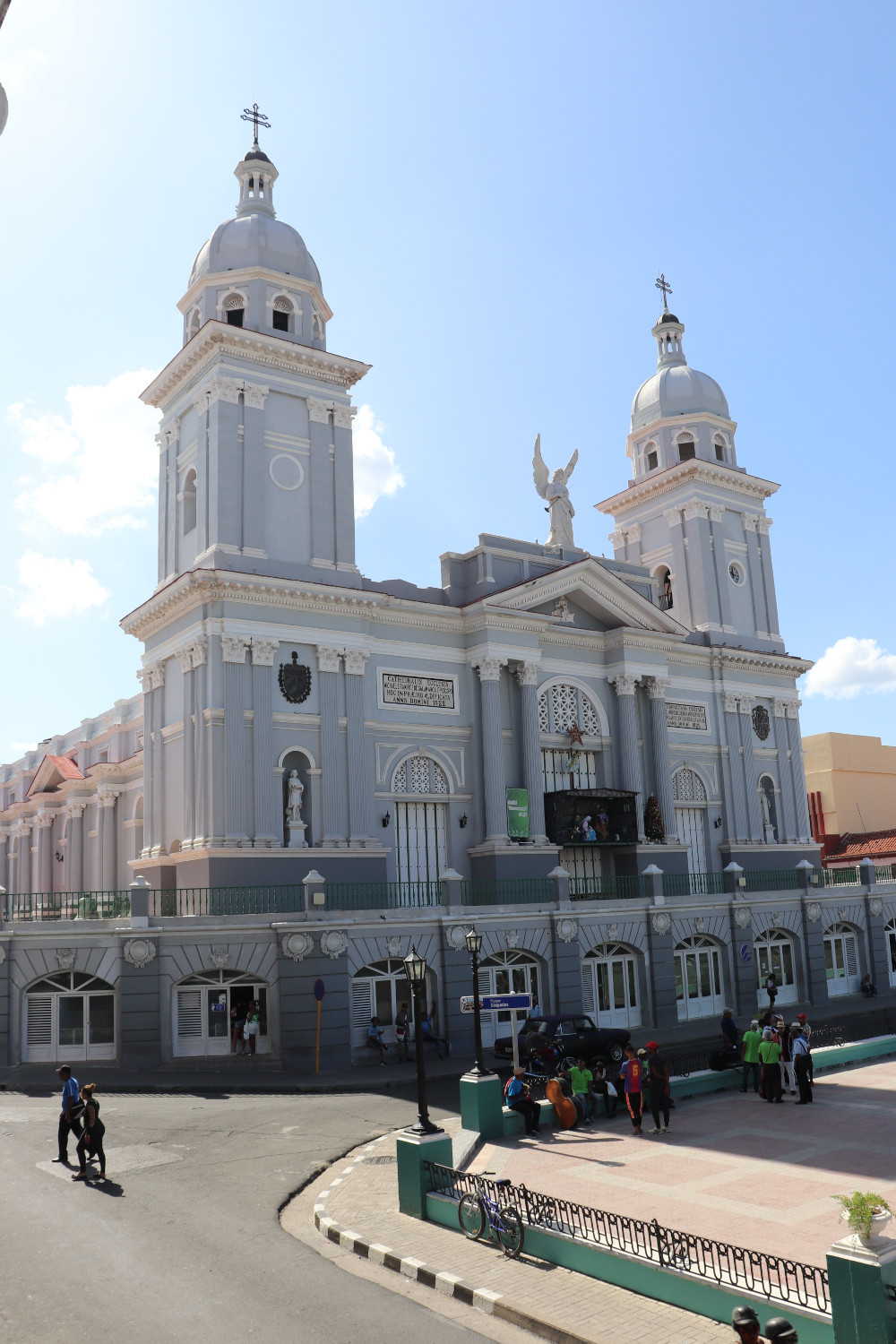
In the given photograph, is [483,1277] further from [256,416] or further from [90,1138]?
[256,416]

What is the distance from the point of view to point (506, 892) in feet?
108

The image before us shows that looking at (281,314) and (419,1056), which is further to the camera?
(281,314)

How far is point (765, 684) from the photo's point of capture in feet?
151

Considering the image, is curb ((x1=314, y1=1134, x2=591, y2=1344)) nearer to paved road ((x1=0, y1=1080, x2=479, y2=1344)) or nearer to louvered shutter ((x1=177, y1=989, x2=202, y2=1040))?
paved road ((x1=0, y1=1080, x2=479, y2=1344))

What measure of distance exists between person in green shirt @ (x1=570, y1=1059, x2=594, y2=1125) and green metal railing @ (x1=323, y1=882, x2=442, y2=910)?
28.3 feet

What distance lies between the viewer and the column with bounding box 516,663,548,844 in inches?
1415

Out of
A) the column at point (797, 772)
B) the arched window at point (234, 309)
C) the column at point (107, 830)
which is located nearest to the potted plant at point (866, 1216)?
the arched window at point (234, 309)

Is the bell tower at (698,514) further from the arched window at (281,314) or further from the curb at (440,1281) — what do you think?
the curb at (440,1281)

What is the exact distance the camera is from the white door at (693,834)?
138 ft

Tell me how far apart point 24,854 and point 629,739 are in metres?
41.7

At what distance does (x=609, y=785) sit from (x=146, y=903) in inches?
734

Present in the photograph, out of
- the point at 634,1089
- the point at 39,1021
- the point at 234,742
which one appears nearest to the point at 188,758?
the point at 234,742

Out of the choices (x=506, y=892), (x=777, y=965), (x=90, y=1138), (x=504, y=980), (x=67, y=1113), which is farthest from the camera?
Result: (x=777, y=965)

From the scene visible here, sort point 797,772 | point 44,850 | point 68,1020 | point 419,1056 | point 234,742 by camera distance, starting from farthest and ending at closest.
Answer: point 44,850
point 797,772
point 234,742
point 68,1020
point 419,1056
